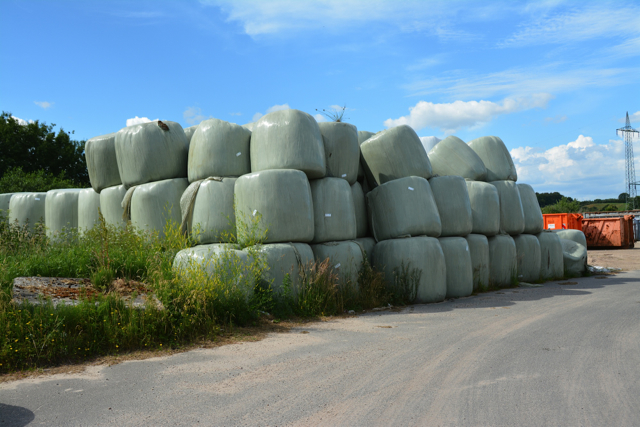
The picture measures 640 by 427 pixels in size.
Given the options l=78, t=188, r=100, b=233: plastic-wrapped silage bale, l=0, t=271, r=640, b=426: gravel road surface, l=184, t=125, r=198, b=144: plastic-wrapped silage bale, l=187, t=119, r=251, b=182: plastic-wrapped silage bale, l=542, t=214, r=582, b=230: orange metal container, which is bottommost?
l=0, t=271, r=640, b=426: gravel road surface

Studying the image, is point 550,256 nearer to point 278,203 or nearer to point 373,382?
point 278,203

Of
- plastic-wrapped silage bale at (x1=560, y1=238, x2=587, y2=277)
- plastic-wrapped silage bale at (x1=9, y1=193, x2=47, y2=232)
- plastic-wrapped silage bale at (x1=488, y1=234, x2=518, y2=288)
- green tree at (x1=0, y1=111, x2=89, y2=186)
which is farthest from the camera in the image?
green tree at (x1=0, y1=111, x2=89, y2=186)

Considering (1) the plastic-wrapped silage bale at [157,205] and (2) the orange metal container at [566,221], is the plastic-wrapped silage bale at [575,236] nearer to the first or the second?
(1) the plastic-wrapped silage bale at [157,205]

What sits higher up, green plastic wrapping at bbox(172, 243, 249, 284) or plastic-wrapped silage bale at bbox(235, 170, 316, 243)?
plastic-wrapped silage bale at bbox(235, 170, 316, 243)

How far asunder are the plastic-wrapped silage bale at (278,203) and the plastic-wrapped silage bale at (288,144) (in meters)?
0.30

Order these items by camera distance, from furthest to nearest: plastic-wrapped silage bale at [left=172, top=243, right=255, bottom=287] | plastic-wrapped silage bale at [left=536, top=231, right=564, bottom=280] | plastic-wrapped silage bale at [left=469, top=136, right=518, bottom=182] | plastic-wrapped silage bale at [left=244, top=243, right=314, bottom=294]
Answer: plastic-wrapped silage bale at [left=536, top=231, right=564, bottom=280] → plastic-wrapped silage bale at [left=469, top=136, right=518, bottom=182] → plastic-wrapped silage bale at [left=244, top=243, right=314, bottom=294] → plastic-wrapped silage bale at [left=172, top=243, right=255, bottom=287]

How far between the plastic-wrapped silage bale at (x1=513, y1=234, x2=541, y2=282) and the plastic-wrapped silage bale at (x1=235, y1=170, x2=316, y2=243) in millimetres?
5899

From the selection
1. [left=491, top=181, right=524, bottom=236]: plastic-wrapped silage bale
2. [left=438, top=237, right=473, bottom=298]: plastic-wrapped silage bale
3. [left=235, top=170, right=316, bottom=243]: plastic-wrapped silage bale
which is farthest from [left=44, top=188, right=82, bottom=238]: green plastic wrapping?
[left=491, top=181, right=524, bottom=236]: plastic-wrapped silage bale

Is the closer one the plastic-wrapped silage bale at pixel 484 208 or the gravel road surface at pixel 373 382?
the gravel road surface at pixel 373 382

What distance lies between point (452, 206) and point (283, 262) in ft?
11.9

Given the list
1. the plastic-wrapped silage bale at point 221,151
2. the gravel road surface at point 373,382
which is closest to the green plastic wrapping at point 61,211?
the plastic-wrapped silage bale at point 221,151

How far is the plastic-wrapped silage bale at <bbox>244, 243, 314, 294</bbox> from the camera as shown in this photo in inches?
261

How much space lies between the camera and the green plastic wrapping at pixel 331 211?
7.48m

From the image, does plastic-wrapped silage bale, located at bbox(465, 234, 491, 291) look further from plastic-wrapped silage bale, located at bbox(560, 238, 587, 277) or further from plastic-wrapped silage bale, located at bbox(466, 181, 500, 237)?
plastic-wrapped silage bale, located at bbox(560, 238, 587, 277)
